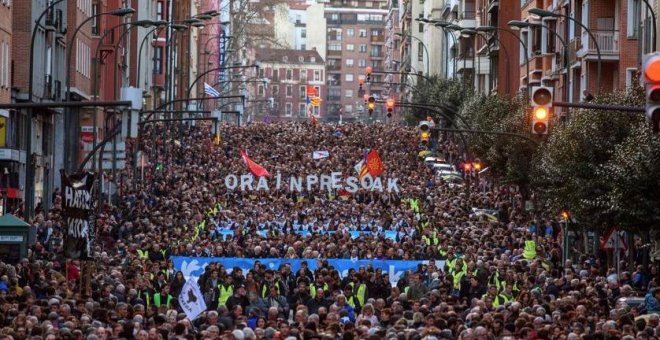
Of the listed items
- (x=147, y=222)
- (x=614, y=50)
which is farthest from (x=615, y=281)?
(x=614, y=50)

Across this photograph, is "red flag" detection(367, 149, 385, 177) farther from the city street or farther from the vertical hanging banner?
the vertical hanging banner

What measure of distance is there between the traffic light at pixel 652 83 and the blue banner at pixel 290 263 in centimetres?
2143

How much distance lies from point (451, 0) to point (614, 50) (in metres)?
70.9

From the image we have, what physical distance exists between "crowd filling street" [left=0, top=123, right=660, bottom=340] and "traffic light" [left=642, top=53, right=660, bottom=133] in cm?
556

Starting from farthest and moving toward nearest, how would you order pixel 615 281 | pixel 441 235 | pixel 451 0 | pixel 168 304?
pixel 451 0 < pixel 441 235 < pixel 615 281 < pixel 168 304

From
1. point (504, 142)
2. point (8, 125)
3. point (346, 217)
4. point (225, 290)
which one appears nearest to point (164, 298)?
point (225, 290)

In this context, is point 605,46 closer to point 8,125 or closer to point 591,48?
point 591,48

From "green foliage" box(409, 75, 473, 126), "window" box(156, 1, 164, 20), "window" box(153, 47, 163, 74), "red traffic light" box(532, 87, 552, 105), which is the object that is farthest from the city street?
"window" box(156, 1, 164, 20)

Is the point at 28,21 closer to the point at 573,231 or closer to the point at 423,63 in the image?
the point at 573,231

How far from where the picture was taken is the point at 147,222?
49375 mm

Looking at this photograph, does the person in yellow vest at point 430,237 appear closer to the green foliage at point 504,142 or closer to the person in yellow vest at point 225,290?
the green foliage at point 504,142

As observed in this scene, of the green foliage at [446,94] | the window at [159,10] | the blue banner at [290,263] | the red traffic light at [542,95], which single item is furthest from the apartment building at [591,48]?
the window at [159,10]

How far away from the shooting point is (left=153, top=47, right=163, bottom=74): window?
11235 cm

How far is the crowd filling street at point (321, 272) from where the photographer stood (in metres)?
24.1
